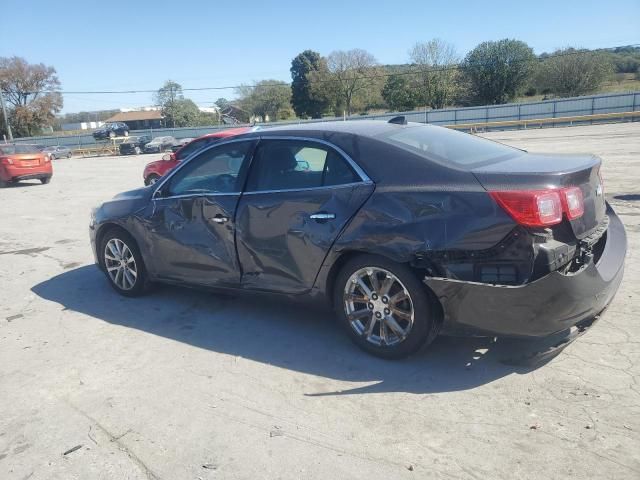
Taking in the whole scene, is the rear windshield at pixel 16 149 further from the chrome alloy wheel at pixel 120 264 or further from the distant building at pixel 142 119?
the distant building at pixel 142 119

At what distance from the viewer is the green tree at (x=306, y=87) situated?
7350cm

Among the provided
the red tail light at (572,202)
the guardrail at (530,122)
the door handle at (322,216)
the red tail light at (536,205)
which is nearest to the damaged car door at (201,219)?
the door handle at (322,216)

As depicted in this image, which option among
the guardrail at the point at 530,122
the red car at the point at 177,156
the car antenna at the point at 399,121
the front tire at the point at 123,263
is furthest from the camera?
the guardrail at the point at 530,122

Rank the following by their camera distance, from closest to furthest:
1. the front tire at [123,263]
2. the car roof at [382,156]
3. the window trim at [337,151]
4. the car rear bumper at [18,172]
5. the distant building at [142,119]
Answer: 1. the car roof at [382,156]
2. the window trim at [337,151]
3. the front tire at [123,263]
4. the car rear bumper at [18,172]
5. the distant building at [142,119]

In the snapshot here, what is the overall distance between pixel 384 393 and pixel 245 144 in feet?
7.96

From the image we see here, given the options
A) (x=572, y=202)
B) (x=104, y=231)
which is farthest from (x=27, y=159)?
(x=572, y=202)

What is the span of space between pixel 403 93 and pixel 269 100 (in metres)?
26.9

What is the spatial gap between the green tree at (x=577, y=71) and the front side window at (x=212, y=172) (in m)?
62.4

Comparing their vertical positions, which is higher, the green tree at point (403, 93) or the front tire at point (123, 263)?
the green tree at point (403, 93)

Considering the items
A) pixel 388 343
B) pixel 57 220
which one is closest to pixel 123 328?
pixel 388 343

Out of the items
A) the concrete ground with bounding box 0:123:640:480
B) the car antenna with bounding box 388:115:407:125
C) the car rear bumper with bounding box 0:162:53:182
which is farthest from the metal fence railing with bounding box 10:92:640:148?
the concrete ground with bounding box 0:123:640:480

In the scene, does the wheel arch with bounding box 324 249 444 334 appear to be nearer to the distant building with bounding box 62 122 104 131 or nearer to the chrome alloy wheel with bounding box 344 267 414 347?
the chrome alloy wheel with bounding box 344 267 414 347

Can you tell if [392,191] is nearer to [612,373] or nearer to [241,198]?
[241,198]

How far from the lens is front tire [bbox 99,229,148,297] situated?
212 inches
